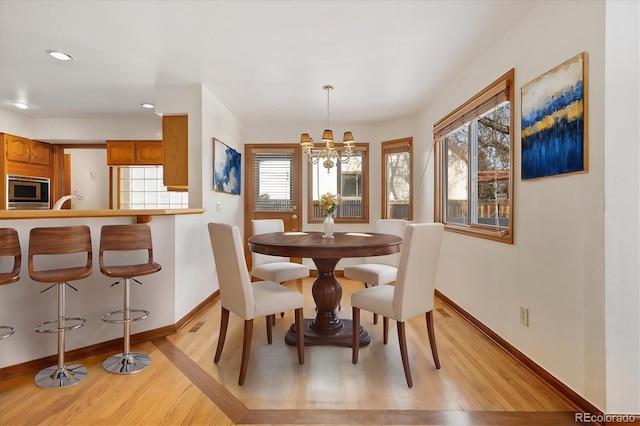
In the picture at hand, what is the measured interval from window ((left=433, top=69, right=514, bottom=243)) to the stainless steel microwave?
5605mm

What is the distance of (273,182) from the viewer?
529 cm

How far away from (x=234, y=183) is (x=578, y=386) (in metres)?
4.03

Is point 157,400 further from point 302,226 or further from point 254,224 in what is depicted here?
point 302,226

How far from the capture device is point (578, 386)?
179 centimetres

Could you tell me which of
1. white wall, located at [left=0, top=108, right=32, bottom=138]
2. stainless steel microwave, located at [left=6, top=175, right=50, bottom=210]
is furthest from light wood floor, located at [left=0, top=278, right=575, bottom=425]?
white wall, located at [left=0, top=108, right=32, bottom=138]

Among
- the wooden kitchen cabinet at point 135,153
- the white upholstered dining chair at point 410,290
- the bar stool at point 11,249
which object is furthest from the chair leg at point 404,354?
the wooden kitchen cabinet at point 135,153

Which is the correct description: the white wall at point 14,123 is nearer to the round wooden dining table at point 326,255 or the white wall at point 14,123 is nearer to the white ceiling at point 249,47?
the white ceiling at point 249,47

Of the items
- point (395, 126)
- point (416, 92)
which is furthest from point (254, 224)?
point (395, 126)

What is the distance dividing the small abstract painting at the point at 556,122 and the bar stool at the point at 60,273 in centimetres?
289

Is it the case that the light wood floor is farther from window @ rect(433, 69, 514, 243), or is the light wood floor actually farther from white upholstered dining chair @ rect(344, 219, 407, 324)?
window @ rect(433, 69, 514, 243)

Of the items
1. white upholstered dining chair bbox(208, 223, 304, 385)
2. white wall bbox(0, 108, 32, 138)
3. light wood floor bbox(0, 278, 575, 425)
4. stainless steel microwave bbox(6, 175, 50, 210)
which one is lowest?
light wood floor bbox(0, 278, 575, 425)

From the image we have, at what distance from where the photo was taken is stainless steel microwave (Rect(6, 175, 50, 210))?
455cm

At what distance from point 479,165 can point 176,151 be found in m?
3.07

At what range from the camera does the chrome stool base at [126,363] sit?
86.9 inches
